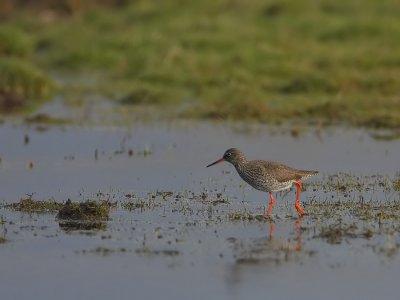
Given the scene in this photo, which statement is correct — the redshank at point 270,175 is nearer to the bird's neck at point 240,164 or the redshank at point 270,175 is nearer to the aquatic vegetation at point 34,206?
the bird's neck at point 240,164

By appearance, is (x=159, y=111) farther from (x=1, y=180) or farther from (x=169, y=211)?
(x=169, y=211)

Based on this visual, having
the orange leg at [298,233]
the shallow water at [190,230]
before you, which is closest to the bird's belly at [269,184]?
the shallow water at [190,230]

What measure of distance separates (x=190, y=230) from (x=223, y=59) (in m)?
13.8

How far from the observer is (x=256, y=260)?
355 inches

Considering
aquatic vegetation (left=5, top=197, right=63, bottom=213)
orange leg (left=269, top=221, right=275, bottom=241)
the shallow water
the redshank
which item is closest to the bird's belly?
the redshank

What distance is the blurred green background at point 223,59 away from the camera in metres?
19.3

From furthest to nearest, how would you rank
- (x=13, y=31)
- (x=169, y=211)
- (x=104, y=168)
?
(x=13, y=31) < (x=104, y=168) < (x=169, y=211)

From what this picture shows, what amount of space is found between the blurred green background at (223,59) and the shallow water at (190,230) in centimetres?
333

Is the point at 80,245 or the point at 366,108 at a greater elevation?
the point at 366,108

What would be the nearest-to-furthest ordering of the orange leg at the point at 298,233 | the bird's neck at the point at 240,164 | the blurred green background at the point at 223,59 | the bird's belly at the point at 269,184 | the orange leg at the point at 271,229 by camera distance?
the orange leg at the point at 298,233 → the orange leg at the point at 271,229 → the bird's belly at the point at 269,184 → the bird's neck at the point at 240,164 → the blurred green background at the point at 223,59

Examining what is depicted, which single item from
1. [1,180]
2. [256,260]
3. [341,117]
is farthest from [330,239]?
[341,117]

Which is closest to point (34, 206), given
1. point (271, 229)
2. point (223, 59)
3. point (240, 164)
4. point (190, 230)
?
point (190, 230)

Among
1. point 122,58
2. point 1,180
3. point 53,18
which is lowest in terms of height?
point 1,180

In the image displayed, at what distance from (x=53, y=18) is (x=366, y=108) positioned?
1836 cm
